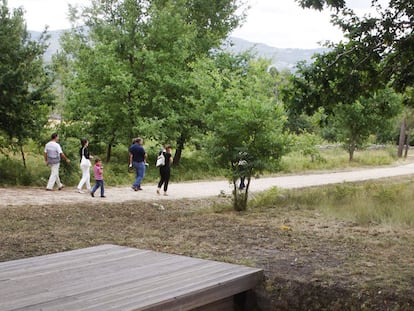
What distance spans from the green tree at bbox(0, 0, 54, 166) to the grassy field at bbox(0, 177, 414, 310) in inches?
226

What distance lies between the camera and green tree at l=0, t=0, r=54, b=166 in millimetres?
17594

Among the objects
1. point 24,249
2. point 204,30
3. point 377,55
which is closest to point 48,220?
point 24,249

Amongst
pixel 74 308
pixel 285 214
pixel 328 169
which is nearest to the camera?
pixel 74 308

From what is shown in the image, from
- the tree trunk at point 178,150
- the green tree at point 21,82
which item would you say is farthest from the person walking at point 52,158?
the tree trunk at point 178,150

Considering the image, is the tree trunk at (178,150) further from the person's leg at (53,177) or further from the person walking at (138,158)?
the person's leg at (53,177)

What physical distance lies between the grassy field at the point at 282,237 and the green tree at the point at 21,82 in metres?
5.74

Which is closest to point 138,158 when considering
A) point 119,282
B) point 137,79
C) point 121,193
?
point 121,193

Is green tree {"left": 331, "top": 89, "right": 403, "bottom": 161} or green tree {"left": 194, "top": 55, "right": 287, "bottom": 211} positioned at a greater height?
green tree {"left": 331, "top": 89, "right": 403, "bottom": 161}

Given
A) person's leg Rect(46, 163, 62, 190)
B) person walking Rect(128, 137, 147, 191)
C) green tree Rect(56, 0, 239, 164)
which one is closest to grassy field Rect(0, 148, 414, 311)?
person walking Rect(128, 137, 147, 191)

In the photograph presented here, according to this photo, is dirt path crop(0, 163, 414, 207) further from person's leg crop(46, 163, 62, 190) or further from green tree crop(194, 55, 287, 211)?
green tree crop(194, 55, 287, 211)

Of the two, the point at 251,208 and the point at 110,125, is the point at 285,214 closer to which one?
the point at 251,208

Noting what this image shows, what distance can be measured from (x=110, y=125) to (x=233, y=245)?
1680 centimetres

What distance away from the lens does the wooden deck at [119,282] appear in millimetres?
3961

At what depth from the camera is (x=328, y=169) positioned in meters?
31.7
